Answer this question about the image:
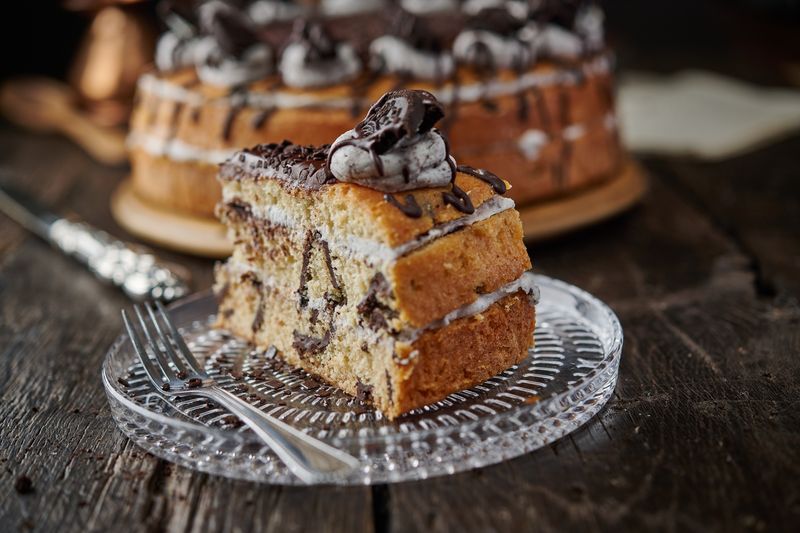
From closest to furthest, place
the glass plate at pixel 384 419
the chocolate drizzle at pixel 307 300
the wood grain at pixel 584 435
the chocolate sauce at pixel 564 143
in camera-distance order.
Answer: the wood grain at pixel 584 435
the glass plate at pixel 384 419
the chocolate drizzle at pixel 307 300
the chocolate sauce at pixel 564 143

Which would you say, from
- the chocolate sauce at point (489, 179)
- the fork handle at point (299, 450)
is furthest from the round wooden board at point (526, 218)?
the fork handle at point (299, 450)

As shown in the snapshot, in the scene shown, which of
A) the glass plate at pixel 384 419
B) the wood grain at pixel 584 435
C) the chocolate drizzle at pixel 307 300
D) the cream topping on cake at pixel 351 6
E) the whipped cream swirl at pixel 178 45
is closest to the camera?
the wood grain at pixel 584 435

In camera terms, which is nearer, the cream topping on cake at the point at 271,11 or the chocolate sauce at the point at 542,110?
the chocolate sauce at the point at 542,110

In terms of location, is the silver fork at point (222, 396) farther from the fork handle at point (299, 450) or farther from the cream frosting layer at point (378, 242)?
the cream frosting layer at point (378, 242)

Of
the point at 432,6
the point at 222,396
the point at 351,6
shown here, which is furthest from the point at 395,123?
the point at 351,6

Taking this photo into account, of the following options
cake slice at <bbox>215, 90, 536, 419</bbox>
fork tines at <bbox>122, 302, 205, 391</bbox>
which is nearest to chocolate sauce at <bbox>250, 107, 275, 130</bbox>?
cake slice at <bbox>215, 90, 536, 419</bbox>

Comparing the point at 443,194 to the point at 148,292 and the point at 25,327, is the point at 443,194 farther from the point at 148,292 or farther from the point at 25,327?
the point at 25,327

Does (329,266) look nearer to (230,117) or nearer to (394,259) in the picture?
(394,259)
